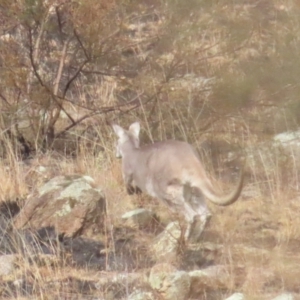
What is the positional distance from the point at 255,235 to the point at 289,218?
292 mm

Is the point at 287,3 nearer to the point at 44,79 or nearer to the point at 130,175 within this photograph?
the point at 130,175

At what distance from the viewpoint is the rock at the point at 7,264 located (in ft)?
17.5

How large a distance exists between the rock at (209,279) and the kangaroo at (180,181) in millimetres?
449

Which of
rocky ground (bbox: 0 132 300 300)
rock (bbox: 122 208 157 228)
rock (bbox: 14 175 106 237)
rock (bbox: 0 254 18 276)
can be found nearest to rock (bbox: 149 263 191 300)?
rocky ground (bbox: 0 132 300 300)

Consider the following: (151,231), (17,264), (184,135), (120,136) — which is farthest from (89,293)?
(184,135)

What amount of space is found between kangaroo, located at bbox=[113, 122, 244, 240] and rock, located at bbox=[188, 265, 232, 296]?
1.47 ft

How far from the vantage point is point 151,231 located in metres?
6.27

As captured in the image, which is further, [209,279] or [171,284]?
[209,279]

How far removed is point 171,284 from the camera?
16.2 ft

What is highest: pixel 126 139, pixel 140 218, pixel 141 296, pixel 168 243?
pixel 126 139

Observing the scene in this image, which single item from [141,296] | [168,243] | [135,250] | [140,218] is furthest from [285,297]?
[140,218]

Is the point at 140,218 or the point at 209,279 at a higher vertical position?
the point at 140,218

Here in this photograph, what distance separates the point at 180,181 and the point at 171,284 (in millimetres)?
1197

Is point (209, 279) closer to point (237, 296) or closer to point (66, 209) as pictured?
point (237, 296)
